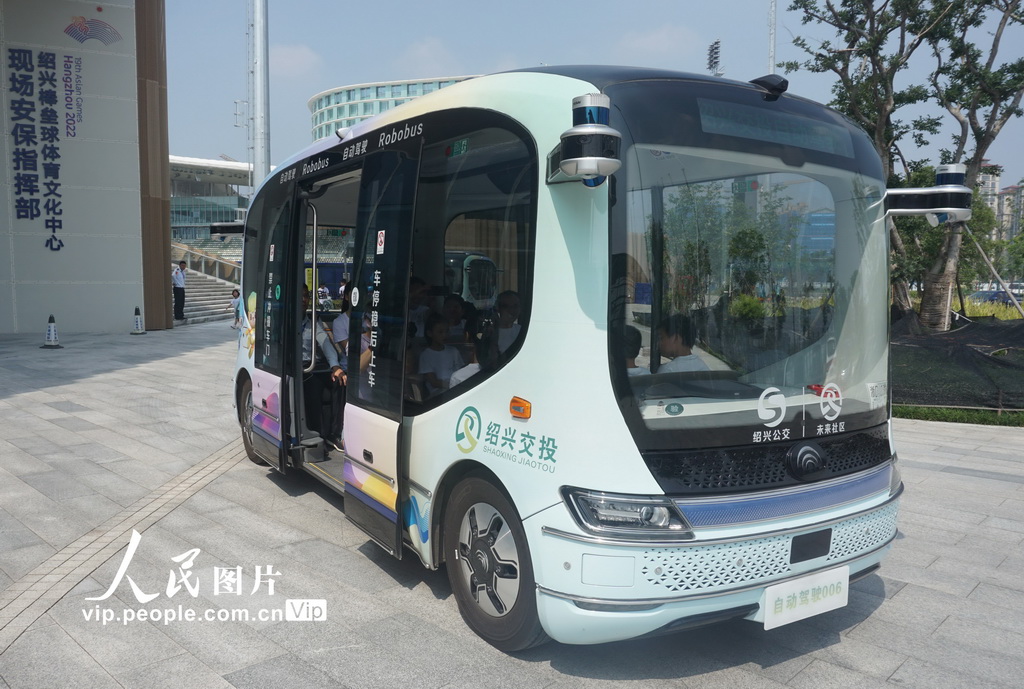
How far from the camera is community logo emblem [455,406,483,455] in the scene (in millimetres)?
3734

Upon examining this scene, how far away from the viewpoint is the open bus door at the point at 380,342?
4375 mm

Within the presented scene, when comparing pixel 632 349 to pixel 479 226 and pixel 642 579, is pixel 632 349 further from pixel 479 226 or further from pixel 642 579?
pixel 479 226

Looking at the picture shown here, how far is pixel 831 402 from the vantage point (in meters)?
3.71

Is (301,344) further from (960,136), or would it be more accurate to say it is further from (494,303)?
(960,136)

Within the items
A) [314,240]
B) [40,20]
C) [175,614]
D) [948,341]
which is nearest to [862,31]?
[948,341]

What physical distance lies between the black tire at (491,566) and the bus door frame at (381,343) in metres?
0.55

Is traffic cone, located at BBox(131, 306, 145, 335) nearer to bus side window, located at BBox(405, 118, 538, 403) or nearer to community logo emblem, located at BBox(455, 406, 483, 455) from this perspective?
bus side window, located at BBox(405, 118, 538, 403)

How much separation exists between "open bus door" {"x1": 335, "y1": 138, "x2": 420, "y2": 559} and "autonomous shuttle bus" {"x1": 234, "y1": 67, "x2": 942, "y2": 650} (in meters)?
0.03

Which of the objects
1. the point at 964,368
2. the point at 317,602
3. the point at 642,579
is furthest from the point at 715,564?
the point at 964,368

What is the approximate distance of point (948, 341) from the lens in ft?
36.4

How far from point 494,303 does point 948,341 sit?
9757mm

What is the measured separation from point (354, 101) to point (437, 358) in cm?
10871

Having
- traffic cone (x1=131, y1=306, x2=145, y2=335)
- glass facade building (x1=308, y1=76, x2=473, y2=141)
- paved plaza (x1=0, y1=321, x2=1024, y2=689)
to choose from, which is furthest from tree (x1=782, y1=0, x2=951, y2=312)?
glass facade building (x1=308, y1=76, x2=473, y2=141)

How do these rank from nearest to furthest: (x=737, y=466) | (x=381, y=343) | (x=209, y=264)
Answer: (x=737, y=466) → (x=381, y=343) → (x=209, y=264)
